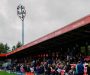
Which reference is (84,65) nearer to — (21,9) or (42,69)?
(42,69)

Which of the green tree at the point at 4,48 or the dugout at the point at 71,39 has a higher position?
the green tree at the point at 4,48

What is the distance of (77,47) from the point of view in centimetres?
2984

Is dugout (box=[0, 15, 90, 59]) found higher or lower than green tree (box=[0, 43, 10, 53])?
lower

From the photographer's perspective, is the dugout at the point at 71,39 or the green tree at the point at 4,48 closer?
the dugout at the point at 71,39

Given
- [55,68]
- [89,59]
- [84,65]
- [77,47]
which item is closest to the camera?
[84,65]

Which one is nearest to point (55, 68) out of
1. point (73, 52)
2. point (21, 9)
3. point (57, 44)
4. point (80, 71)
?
point (73, 52)

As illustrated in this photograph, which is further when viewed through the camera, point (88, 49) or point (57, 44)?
A: point (57, 44)

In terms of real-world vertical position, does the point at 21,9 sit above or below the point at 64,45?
above

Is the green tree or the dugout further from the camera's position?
the green tree

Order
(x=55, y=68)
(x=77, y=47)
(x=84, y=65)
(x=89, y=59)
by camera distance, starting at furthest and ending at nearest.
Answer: (x=77, y=47), (x=55, y=68), (x=89, y=59), (x=84, y=65)

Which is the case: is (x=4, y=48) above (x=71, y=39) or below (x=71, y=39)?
above

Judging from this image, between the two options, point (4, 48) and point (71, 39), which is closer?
point (71, 39)

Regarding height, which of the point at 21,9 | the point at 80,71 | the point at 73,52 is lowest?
the point at 80,71

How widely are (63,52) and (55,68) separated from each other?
631 centimetres
